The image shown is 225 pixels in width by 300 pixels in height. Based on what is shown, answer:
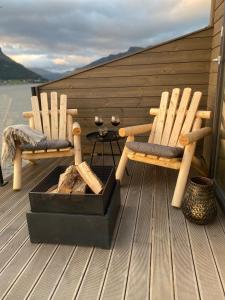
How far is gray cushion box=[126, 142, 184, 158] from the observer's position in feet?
6.57

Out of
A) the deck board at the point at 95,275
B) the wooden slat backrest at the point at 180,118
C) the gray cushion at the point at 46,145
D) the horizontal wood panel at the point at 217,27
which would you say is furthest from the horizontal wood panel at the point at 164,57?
the deck board at the point at 95,275

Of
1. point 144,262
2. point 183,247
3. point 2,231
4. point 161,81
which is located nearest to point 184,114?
point 161,81

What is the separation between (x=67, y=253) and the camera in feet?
4.88

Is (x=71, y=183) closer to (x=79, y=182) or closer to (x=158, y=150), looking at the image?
(x=79, y=182)

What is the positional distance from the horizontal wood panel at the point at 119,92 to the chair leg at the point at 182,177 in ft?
4.16

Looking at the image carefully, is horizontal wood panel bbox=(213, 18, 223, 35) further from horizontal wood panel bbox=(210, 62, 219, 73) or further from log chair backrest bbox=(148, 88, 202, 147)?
log chair backrest bbox=(148, 88, 202, 147)

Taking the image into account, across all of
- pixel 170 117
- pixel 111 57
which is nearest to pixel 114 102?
pixel 111 57

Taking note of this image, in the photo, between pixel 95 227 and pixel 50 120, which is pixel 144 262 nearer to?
pixel 95 227

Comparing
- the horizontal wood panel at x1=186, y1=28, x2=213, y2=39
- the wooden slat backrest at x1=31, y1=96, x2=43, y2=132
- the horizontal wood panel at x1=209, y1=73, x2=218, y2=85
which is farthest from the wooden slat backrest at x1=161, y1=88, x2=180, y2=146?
the wooden slat backrest at x1=31, y1=96, x2=43, y2=132

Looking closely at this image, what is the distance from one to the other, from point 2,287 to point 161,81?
2630 millimetres

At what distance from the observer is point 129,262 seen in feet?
4.56

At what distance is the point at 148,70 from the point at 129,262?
2323 mm

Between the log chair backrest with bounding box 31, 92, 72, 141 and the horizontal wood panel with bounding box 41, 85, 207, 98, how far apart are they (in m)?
0.40

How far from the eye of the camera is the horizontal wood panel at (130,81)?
2898mm
